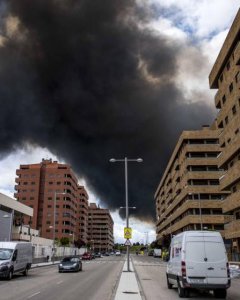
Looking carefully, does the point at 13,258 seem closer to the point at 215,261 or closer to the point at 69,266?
the point at 69,266

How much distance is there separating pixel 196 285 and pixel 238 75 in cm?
3204

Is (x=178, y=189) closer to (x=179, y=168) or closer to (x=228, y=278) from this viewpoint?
(x=179, y=168)

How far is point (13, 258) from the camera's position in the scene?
81.5 feet

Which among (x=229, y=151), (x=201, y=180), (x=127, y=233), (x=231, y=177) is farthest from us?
(x=201, y=180)

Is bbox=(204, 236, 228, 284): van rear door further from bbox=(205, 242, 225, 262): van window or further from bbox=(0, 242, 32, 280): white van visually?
bbox=(0, 242, 32, 280): white van

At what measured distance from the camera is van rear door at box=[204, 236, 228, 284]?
14250mm

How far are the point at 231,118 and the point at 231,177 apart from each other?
6.57m

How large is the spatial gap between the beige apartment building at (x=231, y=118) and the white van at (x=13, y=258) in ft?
77.3

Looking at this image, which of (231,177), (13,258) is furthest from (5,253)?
(231,177)

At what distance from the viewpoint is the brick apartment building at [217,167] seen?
4325 centimetres

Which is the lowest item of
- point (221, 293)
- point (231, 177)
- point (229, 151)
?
point (221, 293)

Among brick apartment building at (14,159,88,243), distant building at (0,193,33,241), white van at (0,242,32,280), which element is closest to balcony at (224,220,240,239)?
white van at (0,242,32,280)

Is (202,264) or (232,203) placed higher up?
(232,203)

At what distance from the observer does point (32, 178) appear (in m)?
150
